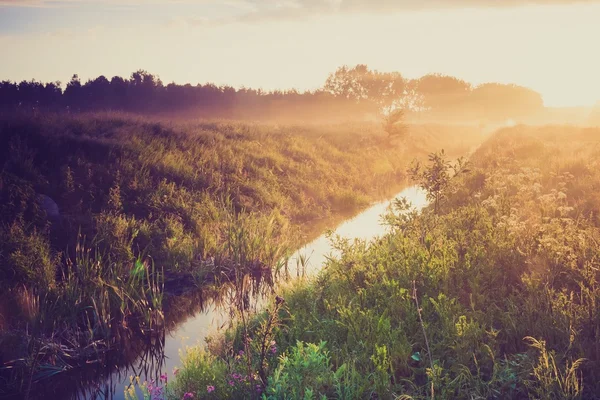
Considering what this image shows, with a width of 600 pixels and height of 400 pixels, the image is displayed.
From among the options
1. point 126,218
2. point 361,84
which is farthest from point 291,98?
point 126,218

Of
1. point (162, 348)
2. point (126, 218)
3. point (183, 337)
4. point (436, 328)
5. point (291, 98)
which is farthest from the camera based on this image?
point (291, 98)

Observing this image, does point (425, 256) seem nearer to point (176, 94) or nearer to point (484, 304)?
point (484, 304)

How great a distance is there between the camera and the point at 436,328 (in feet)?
16.3

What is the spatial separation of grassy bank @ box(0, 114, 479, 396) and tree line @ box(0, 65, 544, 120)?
4.45 meters

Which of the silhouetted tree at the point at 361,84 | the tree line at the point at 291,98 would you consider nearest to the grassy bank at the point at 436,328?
the tree line at the point at 291,98

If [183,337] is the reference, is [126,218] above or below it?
above

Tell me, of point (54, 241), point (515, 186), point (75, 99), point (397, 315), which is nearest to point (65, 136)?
point (54, 241)

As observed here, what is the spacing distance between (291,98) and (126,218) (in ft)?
172

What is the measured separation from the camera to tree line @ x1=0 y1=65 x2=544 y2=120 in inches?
1445

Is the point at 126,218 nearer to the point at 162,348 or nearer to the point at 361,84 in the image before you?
the point at 162,348

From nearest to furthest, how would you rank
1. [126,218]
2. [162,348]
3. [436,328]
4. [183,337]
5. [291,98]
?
[436,328] < [162,348] < [183,337] < [126,218] < [291,98]

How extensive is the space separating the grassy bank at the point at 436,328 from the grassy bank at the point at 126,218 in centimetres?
133

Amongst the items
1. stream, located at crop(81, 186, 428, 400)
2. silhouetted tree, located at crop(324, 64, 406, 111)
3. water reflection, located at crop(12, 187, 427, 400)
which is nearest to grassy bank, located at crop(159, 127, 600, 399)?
stream, located at crop(81, 186, 428, 400)

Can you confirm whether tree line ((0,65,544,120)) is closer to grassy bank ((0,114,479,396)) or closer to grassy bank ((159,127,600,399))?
grassy bank ((0,114,479,396))
